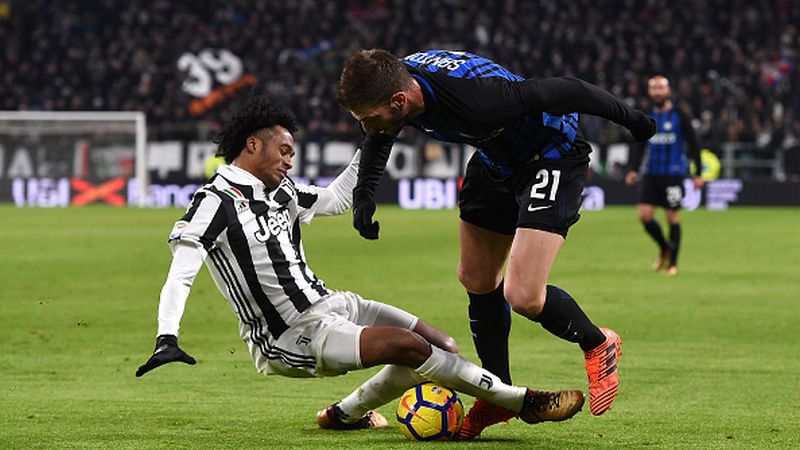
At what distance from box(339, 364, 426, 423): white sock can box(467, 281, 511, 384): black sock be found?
2.28 ft

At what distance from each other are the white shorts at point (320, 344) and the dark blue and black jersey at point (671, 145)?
10442mm

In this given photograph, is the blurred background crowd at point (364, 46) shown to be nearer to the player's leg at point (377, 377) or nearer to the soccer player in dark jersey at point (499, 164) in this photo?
the soccer player in dark jersey at point (499, 164)

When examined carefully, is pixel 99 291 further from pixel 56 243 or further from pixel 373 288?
pixel 56 243

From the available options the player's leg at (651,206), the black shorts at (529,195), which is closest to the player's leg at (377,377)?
the black shorts at (529,195)

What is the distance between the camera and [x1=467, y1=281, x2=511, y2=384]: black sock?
6.89m

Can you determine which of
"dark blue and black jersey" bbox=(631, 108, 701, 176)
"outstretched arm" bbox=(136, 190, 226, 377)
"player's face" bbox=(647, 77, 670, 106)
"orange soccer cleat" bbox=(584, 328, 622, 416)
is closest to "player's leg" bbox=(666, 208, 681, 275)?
"dark blue and black jersey" bbox=(631, 108, 701, 176)

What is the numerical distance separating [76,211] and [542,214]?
2322 centimetres

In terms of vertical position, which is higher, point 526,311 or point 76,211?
point 526,311

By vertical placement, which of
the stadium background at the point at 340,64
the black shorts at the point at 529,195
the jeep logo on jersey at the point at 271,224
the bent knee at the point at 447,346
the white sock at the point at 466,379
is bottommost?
the stadium background at the point at 340,64

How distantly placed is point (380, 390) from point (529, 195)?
112 cm

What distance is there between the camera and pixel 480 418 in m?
6.37

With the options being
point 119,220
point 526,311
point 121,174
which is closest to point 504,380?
point 526,311

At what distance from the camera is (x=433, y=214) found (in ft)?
87.6

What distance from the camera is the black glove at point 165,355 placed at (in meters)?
5.17
